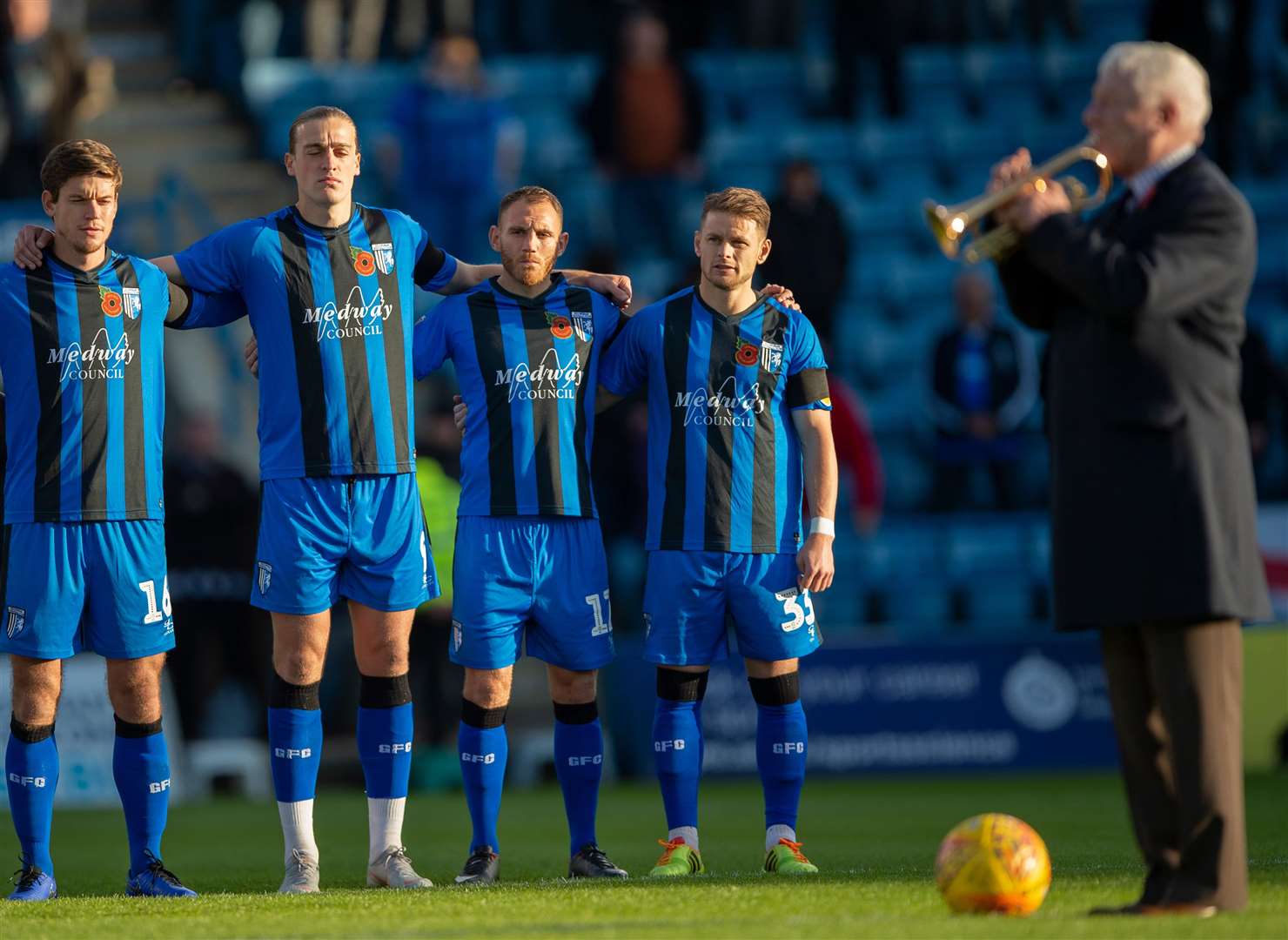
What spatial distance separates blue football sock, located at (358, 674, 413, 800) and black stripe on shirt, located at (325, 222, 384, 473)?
0.75 metres

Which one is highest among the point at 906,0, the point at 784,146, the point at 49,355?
the point at 906,0

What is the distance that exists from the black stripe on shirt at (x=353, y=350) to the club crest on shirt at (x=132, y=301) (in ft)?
2.12

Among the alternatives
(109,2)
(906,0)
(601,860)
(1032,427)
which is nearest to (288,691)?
(601,860)

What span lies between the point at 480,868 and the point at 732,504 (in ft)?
4.98

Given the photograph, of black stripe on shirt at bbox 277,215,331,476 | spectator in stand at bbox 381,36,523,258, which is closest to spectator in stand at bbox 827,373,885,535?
spectator in stand at bbox 381,36,523,258

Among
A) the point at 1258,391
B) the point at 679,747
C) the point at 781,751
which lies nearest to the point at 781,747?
the point at 781,751

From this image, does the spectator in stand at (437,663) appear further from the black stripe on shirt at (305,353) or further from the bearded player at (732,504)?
the black stripe on shirt at (305,353)

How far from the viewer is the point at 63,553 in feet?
20.4

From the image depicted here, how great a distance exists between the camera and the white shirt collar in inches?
195

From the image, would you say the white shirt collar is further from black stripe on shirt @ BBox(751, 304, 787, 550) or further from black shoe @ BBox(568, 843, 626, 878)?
black shoe @ BBox(568, 843, 626, 878)

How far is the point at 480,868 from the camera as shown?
643 cm

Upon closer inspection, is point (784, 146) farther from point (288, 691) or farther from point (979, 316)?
point (288, 691)

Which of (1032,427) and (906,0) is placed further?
(906,0)

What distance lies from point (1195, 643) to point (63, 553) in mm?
3570
